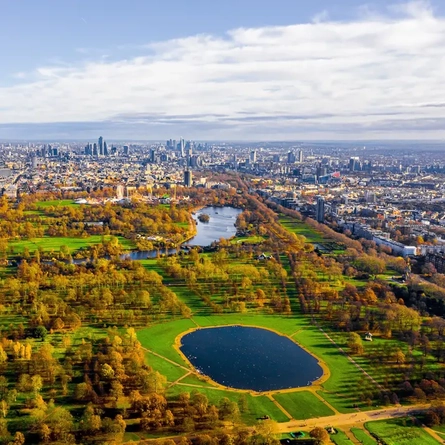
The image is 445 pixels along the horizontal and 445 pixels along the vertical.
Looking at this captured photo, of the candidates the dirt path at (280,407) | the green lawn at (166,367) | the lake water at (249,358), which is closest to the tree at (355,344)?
the lake water at (249,358)

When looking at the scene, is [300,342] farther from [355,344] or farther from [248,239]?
[248,239]

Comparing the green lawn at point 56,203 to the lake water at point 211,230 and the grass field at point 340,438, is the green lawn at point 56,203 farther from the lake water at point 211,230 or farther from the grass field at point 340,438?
the grass field at point 340,438

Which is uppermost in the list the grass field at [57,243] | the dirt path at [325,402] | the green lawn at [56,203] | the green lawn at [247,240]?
the green lawn at [56,203]

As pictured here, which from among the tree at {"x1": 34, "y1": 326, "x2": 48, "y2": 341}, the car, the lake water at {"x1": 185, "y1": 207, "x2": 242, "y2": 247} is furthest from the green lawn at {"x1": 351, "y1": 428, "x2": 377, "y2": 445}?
the lake water at {"x1": 185, "y1": 207, "x2": 242, "y2": 247}

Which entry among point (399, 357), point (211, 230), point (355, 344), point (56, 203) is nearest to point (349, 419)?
point (399, 357)

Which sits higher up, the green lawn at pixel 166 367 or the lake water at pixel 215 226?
the lake water at pixel 215 226

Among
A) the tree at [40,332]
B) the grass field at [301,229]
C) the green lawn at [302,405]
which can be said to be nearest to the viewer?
the green lawn at [302,405]

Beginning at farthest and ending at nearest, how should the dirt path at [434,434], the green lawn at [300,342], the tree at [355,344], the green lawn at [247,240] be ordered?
the green lawn at [247,240] < the tree at [355,344] < the green lawn at [300,342] < the dirt path at [434,434]

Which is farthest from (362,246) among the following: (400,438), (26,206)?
(26,206)

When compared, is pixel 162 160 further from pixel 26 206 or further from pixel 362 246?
pixel 362 246
